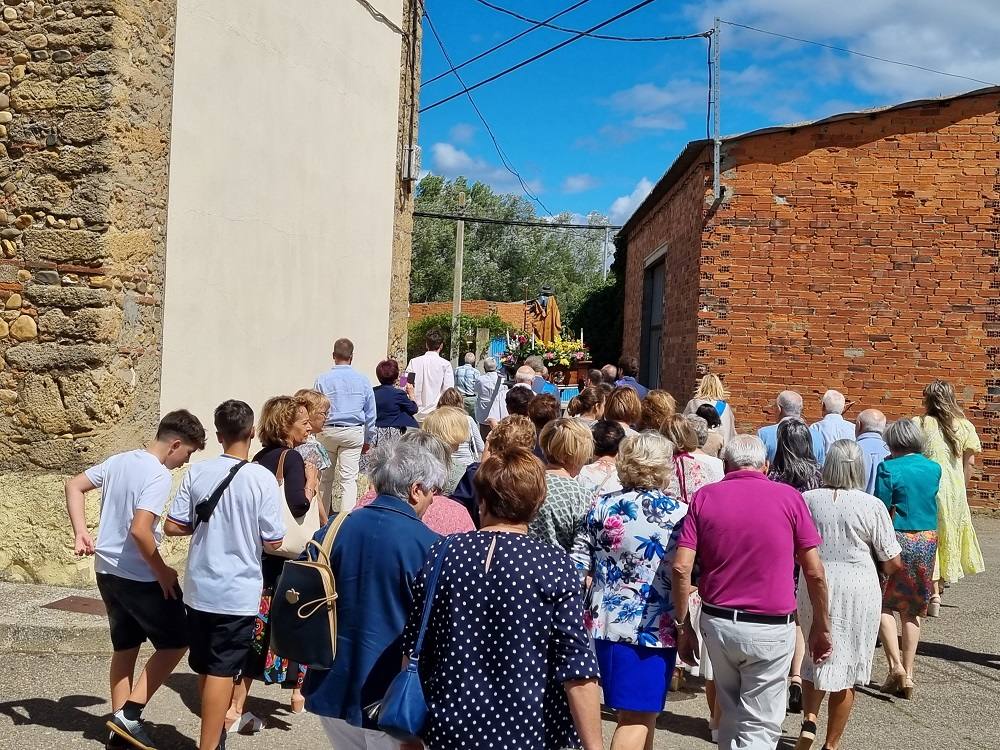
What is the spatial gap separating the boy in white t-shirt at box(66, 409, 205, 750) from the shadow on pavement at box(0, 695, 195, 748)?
0.37 metres

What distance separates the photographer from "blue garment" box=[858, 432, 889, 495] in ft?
22.7

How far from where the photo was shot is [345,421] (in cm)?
920

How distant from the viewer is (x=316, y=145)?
391 inches

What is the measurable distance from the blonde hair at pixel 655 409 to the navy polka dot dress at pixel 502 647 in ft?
13.5

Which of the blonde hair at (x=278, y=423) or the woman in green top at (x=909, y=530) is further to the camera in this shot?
the woman in green top at (x=909, y=530)

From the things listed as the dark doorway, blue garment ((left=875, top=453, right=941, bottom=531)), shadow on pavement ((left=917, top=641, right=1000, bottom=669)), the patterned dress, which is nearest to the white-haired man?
blue garment ((left=875, top=453, right=941, bottom=531))

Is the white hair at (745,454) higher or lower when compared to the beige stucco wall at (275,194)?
lower

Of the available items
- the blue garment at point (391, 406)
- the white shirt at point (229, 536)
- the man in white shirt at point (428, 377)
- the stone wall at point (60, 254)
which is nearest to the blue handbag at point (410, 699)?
the white shirt at point (229, 536)

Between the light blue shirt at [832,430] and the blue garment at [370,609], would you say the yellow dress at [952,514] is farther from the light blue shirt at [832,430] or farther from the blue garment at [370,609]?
the blue garment at [370,609]

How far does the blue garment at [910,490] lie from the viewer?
6078mm

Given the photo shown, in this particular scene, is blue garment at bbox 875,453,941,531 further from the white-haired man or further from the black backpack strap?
the black backpack strap

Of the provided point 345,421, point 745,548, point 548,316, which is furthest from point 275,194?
point 548,316

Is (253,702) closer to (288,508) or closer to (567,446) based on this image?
(288,508)

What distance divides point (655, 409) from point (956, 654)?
9.39 ft
